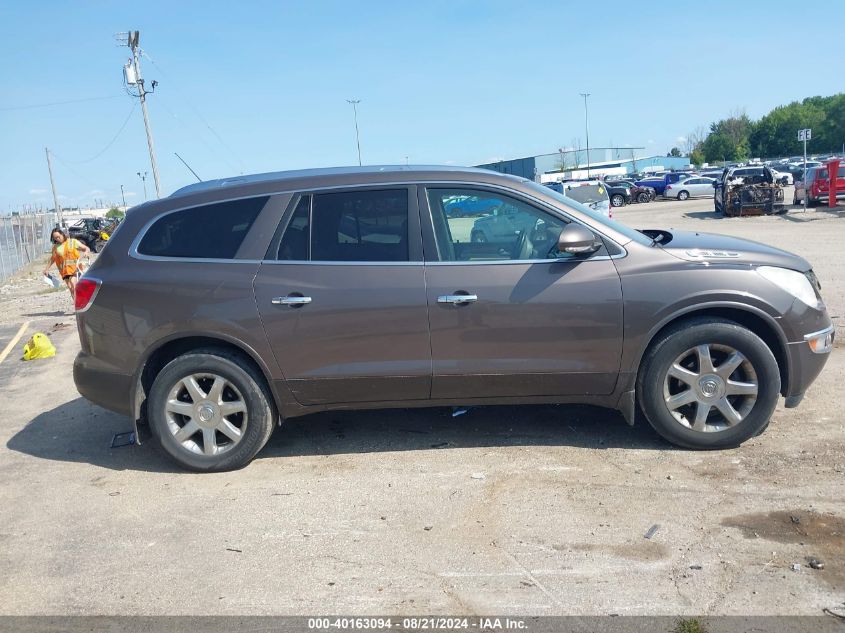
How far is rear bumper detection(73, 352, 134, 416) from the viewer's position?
504cm

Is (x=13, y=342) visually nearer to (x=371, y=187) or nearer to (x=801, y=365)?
(x=371, y=187)

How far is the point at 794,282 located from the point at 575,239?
4.85 ft

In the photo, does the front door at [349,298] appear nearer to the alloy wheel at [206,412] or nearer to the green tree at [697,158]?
the alloy wheel at [206,412]


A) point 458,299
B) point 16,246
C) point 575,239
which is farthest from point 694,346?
point 16,246

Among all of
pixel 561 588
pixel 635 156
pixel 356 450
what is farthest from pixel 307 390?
pixel 635 156

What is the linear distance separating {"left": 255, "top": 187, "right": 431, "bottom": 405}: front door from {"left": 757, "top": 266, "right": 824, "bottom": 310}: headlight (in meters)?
2.18

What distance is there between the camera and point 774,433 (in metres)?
5.11

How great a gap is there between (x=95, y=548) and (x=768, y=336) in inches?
165

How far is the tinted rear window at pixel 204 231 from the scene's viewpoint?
5004 millimetres

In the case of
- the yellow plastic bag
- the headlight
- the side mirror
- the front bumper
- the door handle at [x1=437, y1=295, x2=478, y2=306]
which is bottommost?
the yellow plastic bag

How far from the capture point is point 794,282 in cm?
483

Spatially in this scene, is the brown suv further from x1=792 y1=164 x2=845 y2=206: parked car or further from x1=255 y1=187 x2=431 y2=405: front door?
x1=792 y1=164 x2=845 y2=206: parked car

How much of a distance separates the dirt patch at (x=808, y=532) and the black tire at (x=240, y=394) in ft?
9.30

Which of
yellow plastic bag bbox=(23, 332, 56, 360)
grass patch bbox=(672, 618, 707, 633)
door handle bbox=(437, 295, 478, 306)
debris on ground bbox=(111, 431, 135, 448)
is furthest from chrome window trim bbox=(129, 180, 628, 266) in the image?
yellow plastic bag bbox=(23, 332, 56, 360)
